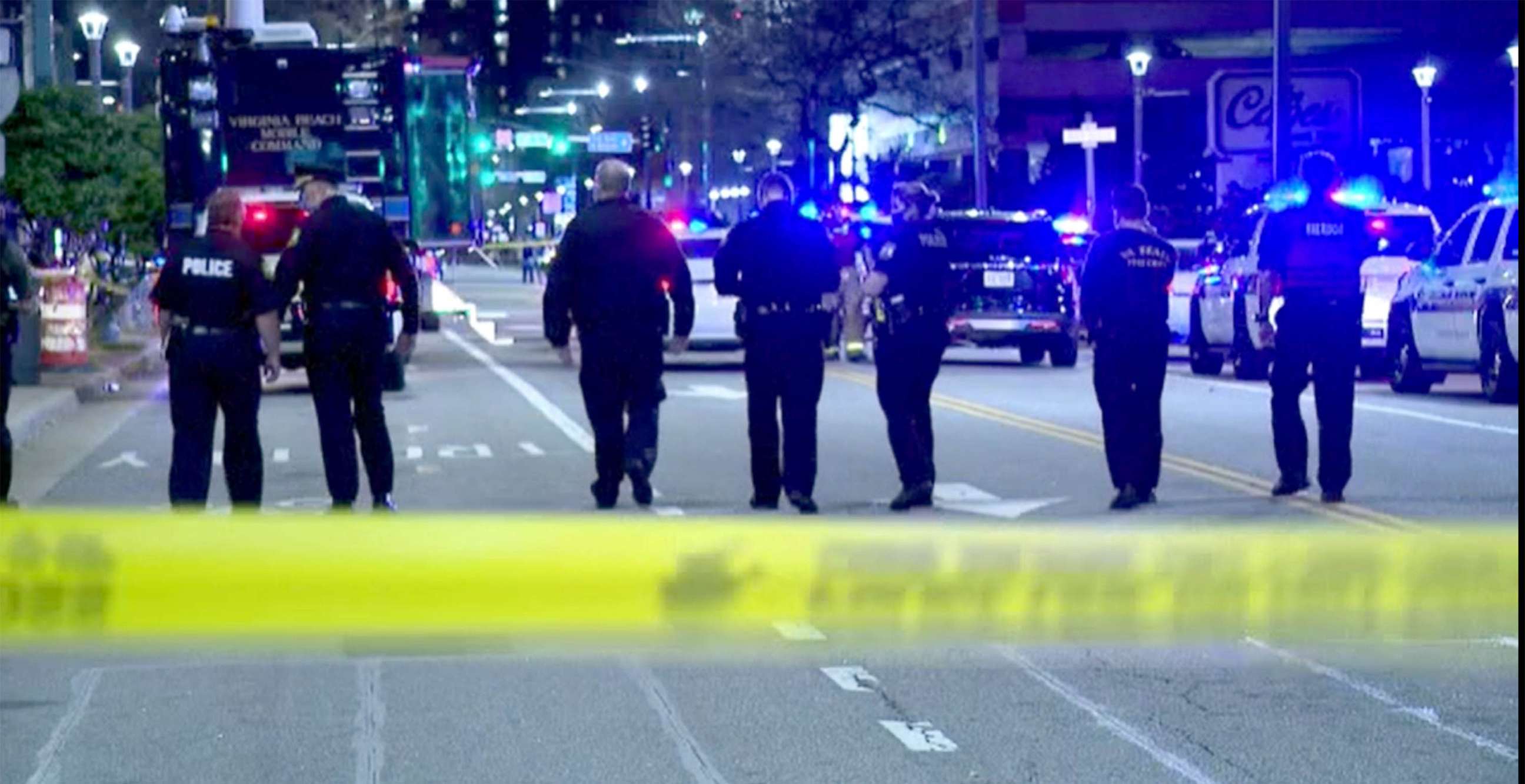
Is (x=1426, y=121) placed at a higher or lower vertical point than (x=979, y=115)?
lower

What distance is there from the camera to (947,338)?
15297mm

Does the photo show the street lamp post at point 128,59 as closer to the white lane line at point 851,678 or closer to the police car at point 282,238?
the police car at point 282,238

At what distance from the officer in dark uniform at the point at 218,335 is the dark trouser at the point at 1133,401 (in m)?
4.40

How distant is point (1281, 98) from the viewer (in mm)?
35594

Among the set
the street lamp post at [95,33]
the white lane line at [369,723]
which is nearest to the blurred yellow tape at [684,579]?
the white lane line at [369,723]

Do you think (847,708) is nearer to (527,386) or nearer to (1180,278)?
(527,386)

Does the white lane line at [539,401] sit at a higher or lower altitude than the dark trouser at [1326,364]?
lower

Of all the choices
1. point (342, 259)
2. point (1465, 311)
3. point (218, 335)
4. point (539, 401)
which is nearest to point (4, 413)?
point (218, 335)

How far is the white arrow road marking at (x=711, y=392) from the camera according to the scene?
85.5 ft

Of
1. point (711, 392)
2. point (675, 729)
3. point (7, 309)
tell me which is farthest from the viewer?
point (711, 392)

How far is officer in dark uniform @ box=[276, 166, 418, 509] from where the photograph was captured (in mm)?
13484

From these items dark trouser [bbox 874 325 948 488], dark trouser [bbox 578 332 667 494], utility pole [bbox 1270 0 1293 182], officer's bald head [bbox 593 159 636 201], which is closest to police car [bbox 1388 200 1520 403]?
utility pole [bbox 1270 0 1293 182]

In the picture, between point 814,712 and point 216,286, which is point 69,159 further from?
point 814,712

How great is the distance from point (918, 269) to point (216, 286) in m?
3.73
